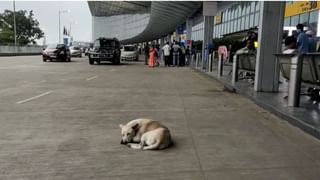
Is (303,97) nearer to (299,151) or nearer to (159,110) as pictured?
(159,110)

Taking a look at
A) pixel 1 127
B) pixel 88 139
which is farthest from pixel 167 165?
pixel 1 127

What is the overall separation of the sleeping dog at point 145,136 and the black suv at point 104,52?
2942cm

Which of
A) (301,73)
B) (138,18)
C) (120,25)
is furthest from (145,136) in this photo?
(120,25)

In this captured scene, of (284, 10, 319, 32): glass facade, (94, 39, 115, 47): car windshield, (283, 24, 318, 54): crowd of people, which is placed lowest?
(94, 39, 115, 47): car windshield

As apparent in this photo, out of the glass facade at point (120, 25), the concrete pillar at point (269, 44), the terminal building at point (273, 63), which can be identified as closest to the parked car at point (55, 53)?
the terminal building at point (273, 63)

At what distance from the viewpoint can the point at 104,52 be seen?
117ft

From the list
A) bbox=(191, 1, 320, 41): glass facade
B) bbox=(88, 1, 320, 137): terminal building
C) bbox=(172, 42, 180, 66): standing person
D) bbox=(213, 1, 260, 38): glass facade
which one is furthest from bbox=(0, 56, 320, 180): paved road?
bbox=(213, 1, 260, 38): glass facade

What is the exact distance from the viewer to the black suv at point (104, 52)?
118ft

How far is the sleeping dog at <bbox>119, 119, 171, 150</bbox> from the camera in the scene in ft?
21.1

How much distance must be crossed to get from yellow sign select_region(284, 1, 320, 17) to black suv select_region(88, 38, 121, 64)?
531 inches

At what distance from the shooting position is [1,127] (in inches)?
311

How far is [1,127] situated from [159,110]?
3.57m

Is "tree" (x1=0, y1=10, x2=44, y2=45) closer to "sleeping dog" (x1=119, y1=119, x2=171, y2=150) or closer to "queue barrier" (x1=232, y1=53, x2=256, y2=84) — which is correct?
"queue barrier" (x1=232, y1=53, x2=256, y2=84)

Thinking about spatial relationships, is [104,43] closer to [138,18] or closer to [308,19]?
[308,19]
